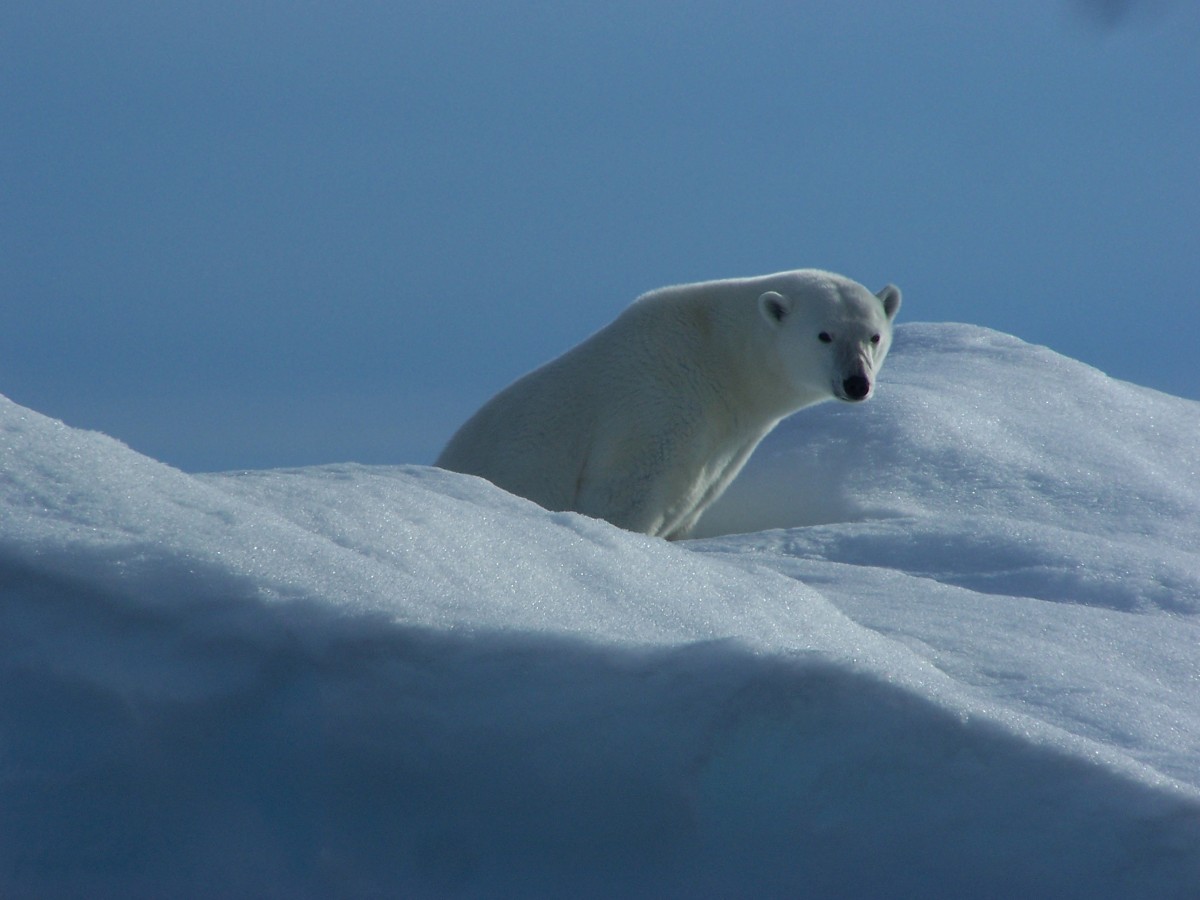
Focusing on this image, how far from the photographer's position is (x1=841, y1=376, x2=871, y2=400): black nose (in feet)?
19.0

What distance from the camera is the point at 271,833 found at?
5.60 feet

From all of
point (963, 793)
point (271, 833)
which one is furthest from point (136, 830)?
point (963, 793)

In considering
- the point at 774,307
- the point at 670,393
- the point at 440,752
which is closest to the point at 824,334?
the point at 774,307

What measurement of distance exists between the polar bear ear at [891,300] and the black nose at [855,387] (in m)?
0.83

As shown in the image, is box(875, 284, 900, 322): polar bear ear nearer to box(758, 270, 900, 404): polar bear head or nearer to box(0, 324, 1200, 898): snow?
box(758, 270, 900, 404): polar bear head

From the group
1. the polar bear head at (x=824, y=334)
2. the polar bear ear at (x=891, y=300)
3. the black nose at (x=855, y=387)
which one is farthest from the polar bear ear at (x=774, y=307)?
the polar bear ear at (x=891, y=300)

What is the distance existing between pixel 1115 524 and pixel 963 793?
17.9 feet

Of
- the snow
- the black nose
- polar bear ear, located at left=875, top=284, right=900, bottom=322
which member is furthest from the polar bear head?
the snow

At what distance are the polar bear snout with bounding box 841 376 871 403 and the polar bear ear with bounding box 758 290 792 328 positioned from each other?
46 cm

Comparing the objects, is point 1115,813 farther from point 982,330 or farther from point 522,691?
point 982,330

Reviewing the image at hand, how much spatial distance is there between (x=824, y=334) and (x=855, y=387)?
0.31 m

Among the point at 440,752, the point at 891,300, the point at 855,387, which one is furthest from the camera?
the point at 891,300

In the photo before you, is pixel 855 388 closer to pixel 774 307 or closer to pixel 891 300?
pixel 774 307

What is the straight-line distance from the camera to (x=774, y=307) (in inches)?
233
